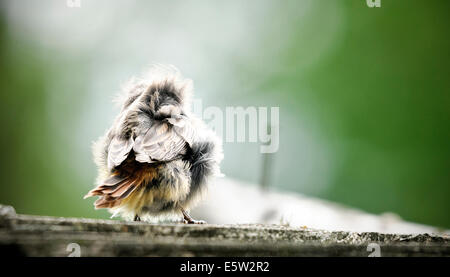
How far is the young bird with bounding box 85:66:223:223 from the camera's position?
8.43ft

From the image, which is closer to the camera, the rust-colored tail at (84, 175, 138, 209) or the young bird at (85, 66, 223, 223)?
the rust-colored tail at (84, 175, 138, 209)

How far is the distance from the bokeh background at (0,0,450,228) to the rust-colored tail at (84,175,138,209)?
3847 millimetres

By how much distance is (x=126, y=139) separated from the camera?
2762 millimetres

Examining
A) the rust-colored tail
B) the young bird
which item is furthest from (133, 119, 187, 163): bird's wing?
the rust-colored tail

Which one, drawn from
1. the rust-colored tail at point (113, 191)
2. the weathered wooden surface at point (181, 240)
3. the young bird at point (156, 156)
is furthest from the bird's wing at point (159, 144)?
the weathered wooden surface at point (181, 240)

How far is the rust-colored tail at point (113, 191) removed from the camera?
2.35 m

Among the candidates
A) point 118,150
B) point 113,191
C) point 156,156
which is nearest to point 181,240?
point 113,191

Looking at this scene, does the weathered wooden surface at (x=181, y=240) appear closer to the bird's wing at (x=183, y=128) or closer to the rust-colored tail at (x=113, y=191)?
the rust-colored tail at (x=113, y=191)

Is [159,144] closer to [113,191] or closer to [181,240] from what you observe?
[113,191]

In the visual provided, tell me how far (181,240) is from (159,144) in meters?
1.15

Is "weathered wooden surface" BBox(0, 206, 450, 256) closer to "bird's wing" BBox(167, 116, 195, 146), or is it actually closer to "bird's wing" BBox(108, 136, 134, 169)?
"bird's wing" BBox(108, 136, 134, 169)

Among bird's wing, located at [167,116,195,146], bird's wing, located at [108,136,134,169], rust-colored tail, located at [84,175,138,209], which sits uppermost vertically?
bird's wing, located at [167,116,195,146]
